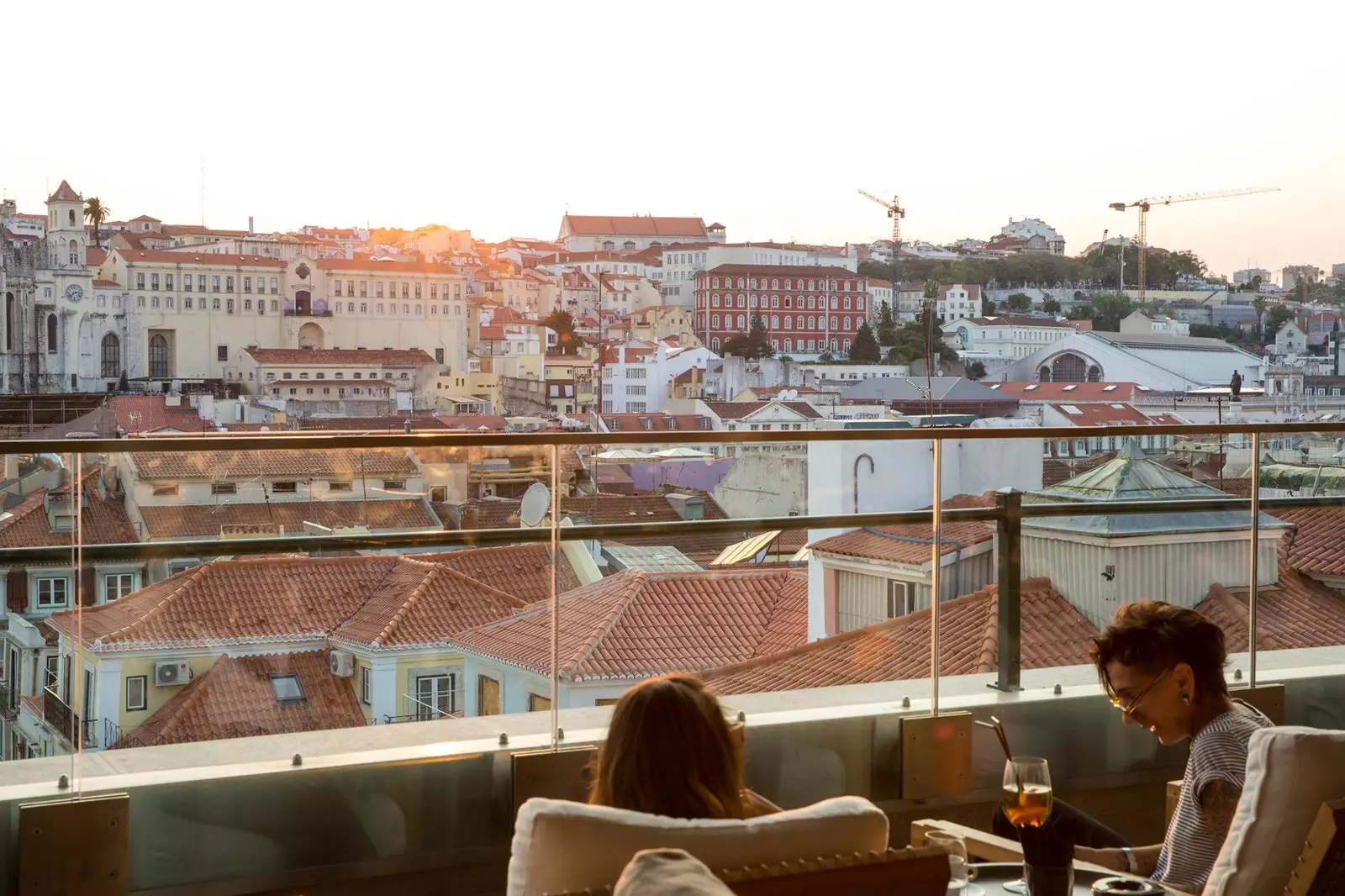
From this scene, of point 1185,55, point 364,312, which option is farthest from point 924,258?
point 1185,55

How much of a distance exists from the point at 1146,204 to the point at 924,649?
104 metres

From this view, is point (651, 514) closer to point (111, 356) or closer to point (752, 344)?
point (111, 356)

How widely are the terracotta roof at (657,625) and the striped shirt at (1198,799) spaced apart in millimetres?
1017

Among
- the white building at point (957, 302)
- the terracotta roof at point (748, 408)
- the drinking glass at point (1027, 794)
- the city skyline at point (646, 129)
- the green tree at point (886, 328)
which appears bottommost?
the terracotta roof at point (748, 408)

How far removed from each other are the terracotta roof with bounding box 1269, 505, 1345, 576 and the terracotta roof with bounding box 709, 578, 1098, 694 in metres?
0.71

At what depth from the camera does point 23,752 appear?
2117 millimetres

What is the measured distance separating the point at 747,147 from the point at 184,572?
96924 millimetres

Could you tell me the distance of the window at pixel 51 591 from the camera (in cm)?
214

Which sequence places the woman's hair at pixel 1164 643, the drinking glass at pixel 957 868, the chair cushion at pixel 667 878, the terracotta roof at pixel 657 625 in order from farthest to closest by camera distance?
the terracotta roof at pixel 657 625
the woman's hair at pixel 1164 643
the drinking glass at pixel 957 868
the chair cushion at pixel 667 878

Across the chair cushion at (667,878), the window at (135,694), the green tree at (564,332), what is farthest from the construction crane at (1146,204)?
the chair cushion at (667,878)

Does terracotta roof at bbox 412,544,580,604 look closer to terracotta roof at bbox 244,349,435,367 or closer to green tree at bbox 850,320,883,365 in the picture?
terracotta roof at bbox 244,349,435,367

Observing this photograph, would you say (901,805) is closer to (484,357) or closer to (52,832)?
(52,832)

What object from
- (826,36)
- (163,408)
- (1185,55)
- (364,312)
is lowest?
(163,408)

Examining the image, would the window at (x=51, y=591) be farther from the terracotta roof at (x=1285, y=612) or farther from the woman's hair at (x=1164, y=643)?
the terracotta roof at (x=1285, y=612)
